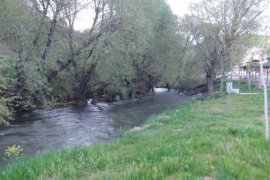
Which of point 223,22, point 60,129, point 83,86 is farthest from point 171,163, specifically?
point 223,22

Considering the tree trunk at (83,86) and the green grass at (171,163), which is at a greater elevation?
the tree trunk at (83,86)

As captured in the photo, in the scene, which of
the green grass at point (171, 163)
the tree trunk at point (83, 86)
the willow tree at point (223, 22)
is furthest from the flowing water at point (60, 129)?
the willow tree at point (223, 22)

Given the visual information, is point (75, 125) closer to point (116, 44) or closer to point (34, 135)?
point (34, 135)

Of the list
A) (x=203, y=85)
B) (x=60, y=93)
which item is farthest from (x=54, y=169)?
(x=203, y=85)

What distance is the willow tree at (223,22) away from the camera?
30359 mm

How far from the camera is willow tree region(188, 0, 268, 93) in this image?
30.4 meters

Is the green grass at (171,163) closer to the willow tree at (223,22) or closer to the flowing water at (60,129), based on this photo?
the flowing water at (60,129)

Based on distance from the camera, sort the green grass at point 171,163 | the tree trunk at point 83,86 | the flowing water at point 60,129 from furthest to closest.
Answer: the tree trunk at point 83,86, the flowing water at point 60,129, the green grass at point 171,163

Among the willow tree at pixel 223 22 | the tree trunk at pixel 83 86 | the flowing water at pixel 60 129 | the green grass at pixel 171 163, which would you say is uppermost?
the willow tree at pixel 223 22

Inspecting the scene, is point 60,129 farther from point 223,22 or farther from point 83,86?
point 223,22

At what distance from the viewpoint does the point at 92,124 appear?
1747cm

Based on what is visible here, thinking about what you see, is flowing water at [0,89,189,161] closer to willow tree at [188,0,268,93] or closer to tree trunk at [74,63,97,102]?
tree trunk at [74,63,97,102]

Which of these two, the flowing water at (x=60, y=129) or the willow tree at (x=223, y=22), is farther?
the willow tree at (x=223, y=22)

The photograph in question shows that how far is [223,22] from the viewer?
30734 millimetres
